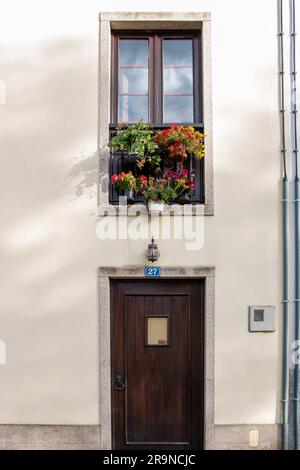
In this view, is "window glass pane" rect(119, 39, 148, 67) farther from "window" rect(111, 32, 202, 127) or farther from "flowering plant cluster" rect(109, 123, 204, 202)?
"flowering plant cluster" rect(109, 123, 204, 202)

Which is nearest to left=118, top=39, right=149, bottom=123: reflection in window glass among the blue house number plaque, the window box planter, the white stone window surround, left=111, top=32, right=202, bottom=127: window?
left=111, top=32, right=202, bottom=127: window

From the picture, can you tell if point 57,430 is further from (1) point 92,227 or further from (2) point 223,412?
(1) point 92,227

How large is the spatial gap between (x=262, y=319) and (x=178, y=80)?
328cm

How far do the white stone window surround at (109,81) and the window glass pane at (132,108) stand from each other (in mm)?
248

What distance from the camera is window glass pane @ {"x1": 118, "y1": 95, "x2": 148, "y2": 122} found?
19.4 feet

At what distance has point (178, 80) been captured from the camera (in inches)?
235

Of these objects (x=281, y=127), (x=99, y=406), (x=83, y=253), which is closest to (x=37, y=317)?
(x=83, y=253)

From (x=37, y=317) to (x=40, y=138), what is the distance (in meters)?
2.25

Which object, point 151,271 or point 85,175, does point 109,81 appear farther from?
point 151,271

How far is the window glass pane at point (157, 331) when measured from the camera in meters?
5.72

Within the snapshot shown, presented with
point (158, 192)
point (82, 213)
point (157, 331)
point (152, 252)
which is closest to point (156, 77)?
point (158, 192)

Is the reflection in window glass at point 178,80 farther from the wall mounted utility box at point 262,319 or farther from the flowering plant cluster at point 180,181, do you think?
the wall mounted utility box at point 262,319

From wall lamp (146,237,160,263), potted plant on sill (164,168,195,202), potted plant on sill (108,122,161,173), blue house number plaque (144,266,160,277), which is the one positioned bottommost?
blue house number plaque (144,266,160,277)

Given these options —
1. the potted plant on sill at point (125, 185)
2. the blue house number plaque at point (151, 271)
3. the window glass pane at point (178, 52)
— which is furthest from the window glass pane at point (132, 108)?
the blue house number plaque at point (151, 271)
